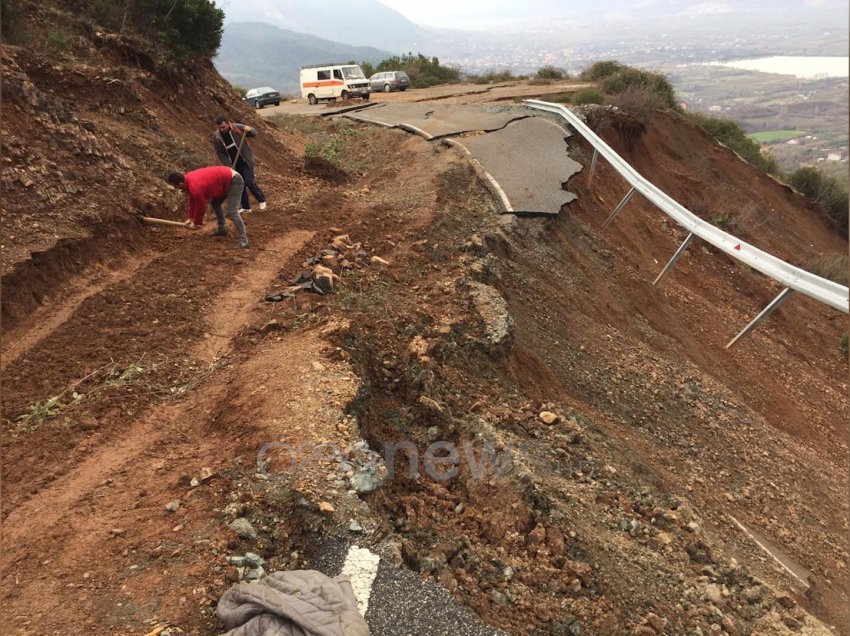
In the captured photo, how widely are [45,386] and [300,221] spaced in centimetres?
439

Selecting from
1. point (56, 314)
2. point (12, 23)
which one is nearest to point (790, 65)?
point (12, 23)

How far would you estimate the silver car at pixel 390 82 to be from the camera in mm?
25672

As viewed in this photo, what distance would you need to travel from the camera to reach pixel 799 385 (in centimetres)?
999

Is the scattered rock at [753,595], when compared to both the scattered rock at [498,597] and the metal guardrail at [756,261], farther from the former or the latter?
the metal guardrail at [756,261]

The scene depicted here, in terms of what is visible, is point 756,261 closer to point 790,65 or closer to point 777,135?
point 777,135

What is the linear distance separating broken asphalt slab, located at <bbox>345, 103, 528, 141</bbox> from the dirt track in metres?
3.96

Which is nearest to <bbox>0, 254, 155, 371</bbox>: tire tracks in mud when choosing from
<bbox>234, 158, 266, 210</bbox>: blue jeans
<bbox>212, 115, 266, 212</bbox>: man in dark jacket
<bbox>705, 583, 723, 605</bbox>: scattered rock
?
<bbox>234, 158, 266, 210</bbox>: blue jeans

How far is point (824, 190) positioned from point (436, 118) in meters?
15.2

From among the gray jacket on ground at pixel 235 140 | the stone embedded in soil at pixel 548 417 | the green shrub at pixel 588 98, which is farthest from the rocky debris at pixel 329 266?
the green shrub at pixel 588 98

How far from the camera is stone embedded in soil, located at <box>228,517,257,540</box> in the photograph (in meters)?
3.59

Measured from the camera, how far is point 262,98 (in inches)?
1027

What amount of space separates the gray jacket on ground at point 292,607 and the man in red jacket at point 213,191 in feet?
17.7

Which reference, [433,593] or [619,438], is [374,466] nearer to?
[433,593]

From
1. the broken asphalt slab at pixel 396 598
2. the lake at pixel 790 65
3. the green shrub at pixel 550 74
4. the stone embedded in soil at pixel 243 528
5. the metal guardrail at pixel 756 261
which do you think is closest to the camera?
the broken asphalt slab at pixel 396 598
